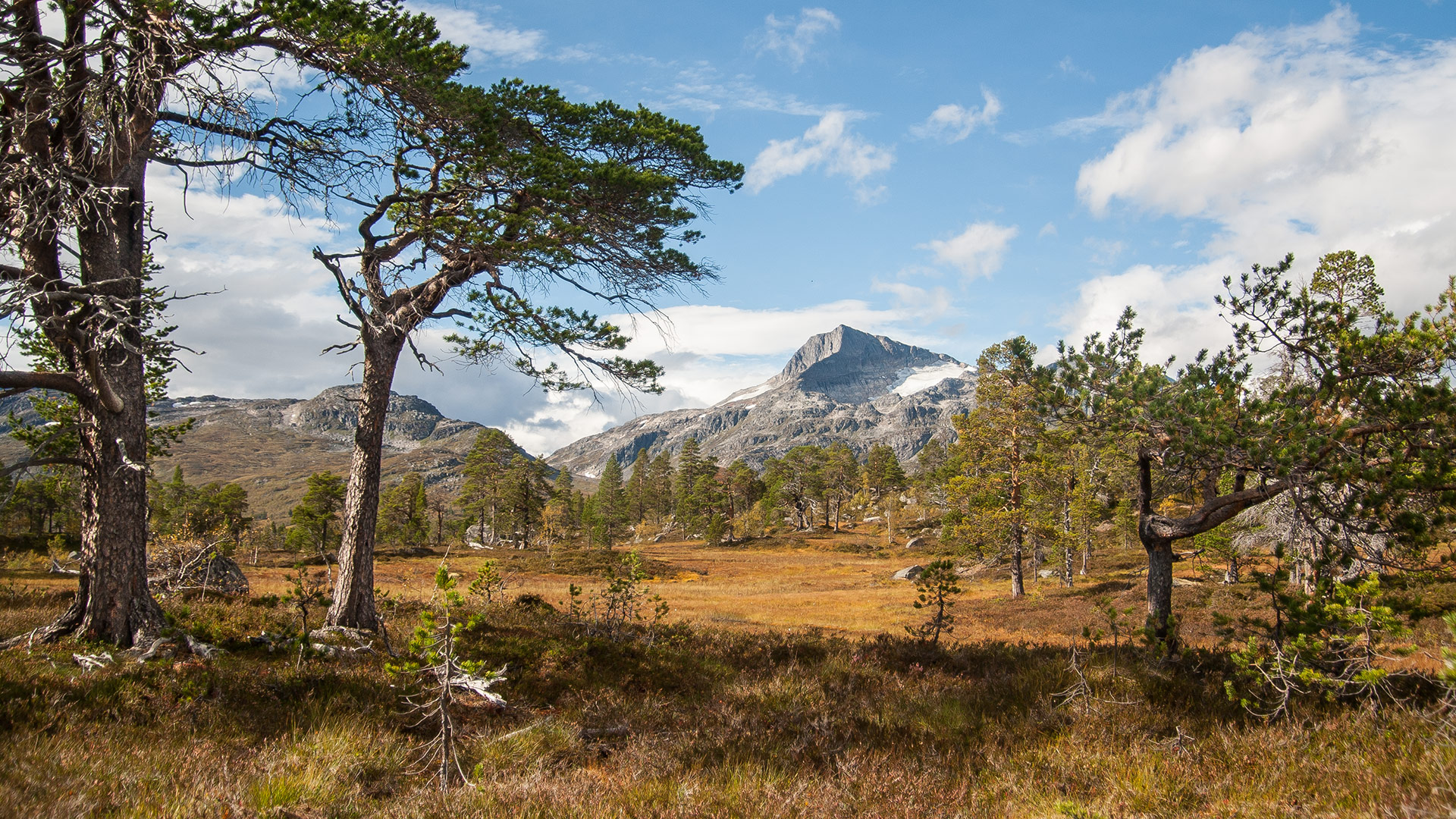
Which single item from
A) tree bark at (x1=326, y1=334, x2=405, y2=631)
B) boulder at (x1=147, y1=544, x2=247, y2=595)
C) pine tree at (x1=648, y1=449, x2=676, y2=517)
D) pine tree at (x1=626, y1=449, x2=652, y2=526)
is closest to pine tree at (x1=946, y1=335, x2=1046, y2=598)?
tree bark at (x1=326, y1=334, x2=405, y2=631)

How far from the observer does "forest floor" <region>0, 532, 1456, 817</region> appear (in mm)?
4188

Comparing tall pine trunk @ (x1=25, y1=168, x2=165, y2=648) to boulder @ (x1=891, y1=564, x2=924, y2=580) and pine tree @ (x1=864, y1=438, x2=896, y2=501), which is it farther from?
pine tree @ (x1=864, y1=438, x2=896, y2=501)

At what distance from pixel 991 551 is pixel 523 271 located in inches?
1158

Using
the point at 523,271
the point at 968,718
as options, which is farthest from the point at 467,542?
the point at 968,718

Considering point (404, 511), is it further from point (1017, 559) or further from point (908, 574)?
point (1017, 559)

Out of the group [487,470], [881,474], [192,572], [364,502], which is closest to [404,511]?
[487,470]

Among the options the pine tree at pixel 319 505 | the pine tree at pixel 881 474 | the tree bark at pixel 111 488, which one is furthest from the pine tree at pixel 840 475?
the tree bark at pixel 111 488

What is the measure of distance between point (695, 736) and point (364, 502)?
22.0 feet

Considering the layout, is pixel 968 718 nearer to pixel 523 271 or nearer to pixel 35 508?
pixel 523 271

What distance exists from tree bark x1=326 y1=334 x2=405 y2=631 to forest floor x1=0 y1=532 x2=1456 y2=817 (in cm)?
70

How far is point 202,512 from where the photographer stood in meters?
51.2

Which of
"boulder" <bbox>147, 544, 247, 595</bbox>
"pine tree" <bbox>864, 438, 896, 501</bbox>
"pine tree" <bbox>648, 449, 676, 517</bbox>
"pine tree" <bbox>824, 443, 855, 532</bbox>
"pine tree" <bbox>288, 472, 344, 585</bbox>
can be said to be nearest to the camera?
"boulder" <bbox>147, 544, 247, 595</bbox>

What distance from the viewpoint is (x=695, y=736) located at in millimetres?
6051

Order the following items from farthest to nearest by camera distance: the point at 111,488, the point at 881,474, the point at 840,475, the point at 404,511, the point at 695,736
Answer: the point at 840,475 < the point at 881,474 < the point at 404,511 < the point at 111,488 < the point at 695,736
